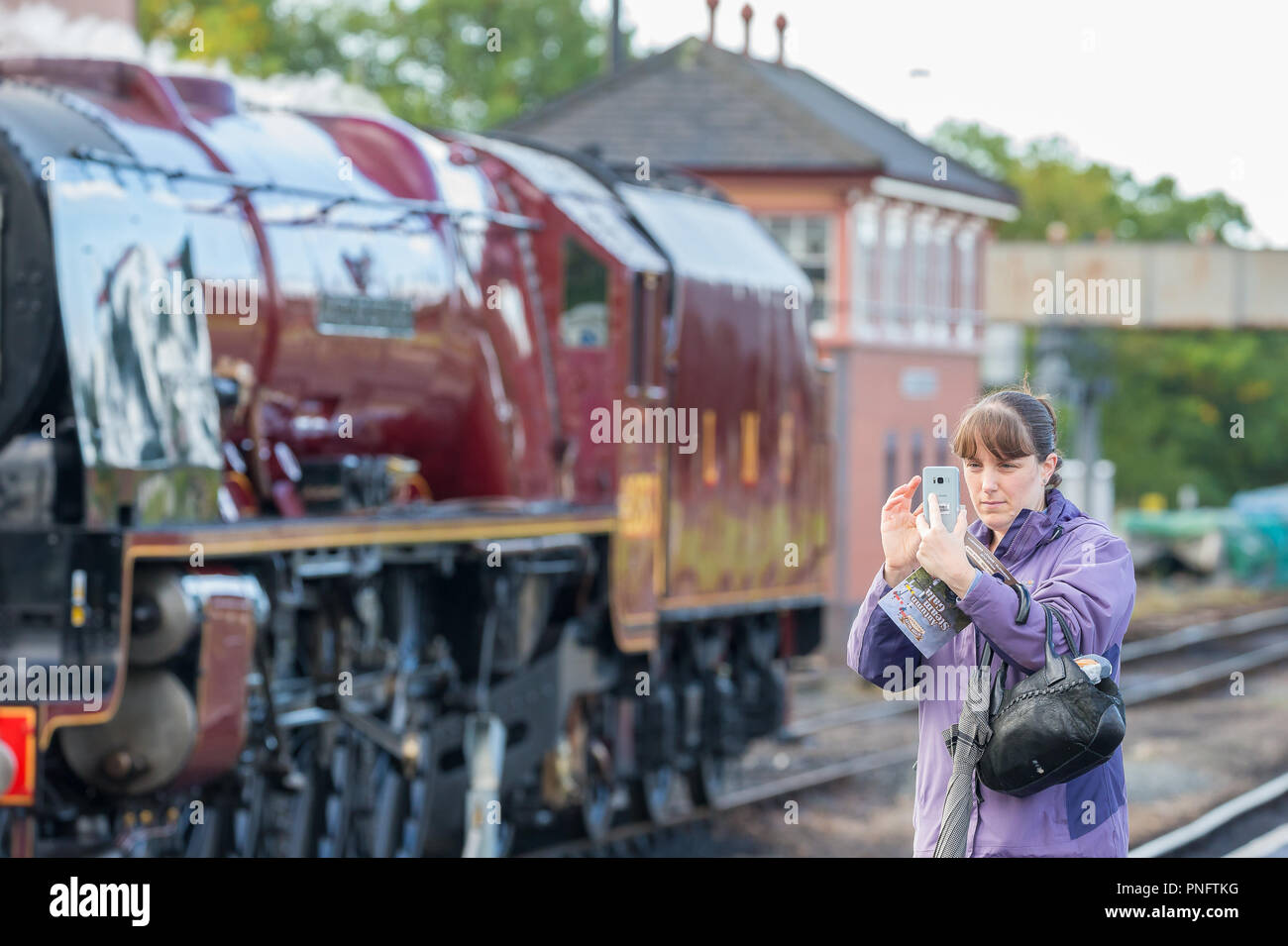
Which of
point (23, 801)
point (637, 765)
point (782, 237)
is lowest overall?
point (637, 765)

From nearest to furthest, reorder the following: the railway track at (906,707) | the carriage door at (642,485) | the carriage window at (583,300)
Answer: the carriage door at (642,485)
the carriage window at (583,300)
the railway track at (906,707)

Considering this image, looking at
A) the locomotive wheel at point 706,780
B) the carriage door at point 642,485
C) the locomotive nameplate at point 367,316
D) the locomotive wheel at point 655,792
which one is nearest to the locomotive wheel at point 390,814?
the carriage door at point 642,485

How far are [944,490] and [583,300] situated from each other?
7581mm

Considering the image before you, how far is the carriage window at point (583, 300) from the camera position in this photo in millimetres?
11344

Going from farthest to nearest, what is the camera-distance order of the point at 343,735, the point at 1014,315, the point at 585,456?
the point at 1014,315, the point at 585,456, the point at 343,735

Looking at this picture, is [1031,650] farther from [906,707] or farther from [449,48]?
[449,48]

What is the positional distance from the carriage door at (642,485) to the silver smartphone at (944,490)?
7.16 m

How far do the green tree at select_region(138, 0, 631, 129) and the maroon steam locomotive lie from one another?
37.0 metres

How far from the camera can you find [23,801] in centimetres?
701

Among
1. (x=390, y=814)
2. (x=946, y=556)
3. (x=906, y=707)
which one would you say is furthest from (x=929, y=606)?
(x=906, y=707)

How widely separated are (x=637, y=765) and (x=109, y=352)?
5.28m

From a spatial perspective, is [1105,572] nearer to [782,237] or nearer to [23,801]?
[23,801]

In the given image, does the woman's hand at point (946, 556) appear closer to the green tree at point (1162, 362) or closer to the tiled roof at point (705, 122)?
the tiled roof at point (705, 122)
